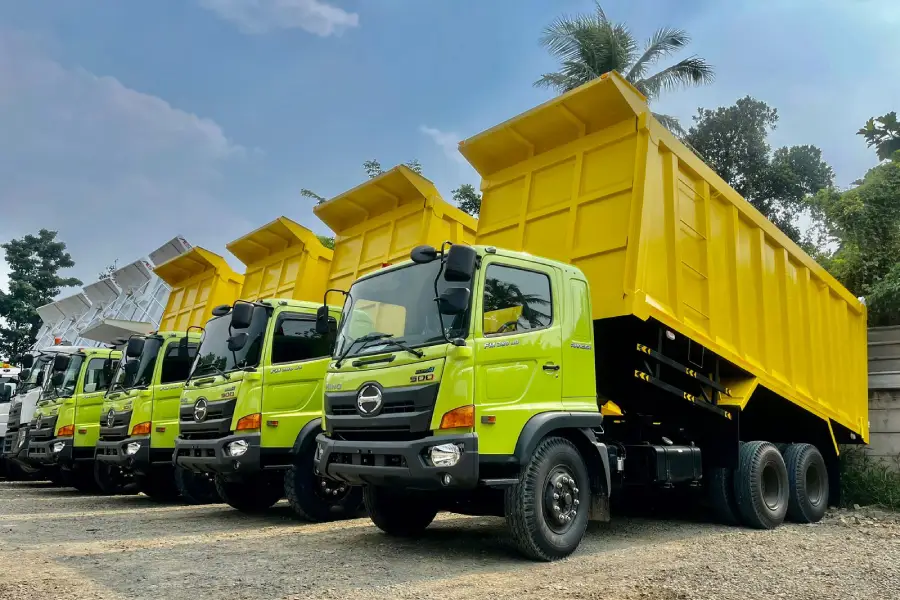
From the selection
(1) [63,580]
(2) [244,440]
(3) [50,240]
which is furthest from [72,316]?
(1) [63,580]

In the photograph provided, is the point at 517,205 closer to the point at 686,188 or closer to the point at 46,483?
the point at 686,188

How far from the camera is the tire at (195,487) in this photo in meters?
9.58

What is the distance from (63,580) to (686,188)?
237 inches

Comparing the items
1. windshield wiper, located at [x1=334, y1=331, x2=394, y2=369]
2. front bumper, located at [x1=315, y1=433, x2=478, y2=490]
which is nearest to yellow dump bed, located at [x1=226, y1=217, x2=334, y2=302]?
windshield wiper, located at [x1=334, y1=331, x2=394, y2=369]

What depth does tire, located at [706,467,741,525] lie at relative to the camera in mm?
7551

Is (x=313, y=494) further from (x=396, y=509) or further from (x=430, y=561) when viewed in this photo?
(x=430, y=561)

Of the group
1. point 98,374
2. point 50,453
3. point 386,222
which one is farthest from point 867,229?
point 50,453

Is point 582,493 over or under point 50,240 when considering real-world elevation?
under

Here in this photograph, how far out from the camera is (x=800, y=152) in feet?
83.5

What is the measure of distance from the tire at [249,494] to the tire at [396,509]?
7.84ft

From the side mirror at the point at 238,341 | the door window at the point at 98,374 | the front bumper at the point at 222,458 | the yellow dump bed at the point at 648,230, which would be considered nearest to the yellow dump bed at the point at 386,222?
the yellow dump bed at the point at 648,230

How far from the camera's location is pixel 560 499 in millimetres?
5562

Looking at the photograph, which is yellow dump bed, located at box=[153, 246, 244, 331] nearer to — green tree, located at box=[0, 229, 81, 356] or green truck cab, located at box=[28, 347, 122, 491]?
green truck cab, located at box=[28, 347, 122, 491]

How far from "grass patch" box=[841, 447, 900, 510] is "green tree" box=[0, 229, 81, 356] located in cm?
3103
